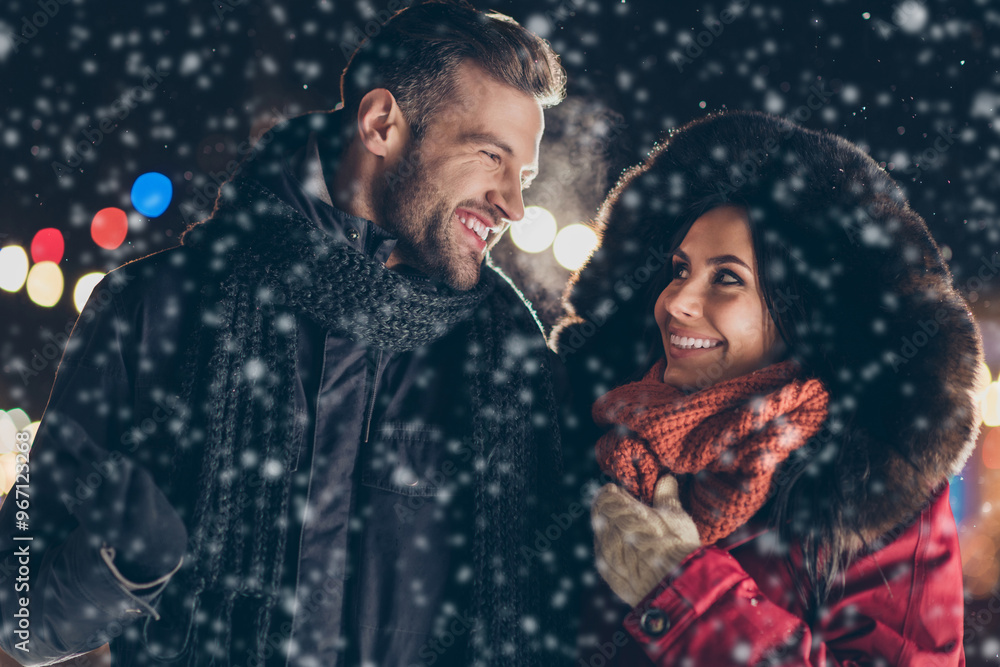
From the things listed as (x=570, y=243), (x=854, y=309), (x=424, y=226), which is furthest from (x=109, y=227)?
(x=854, y=309)

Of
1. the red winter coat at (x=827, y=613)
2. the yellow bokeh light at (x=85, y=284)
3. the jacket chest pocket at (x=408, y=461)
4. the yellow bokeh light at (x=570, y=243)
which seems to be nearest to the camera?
the red winter coat at (x=827, y=613)

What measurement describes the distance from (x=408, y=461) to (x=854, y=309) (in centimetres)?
86

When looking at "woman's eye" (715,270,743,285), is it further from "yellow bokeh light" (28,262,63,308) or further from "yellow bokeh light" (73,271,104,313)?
"yellow bokeh light" (28,262,63,308)

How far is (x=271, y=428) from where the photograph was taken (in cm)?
114

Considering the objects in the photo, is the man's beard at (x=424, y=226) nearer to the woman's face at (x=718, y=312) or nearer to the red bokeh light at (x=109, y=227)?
the woman's face at (x=718, y=312)

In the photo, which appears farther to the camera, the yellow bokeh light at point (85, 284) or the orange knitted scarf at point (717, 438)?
the yellow bokeh light at point (85, 284)

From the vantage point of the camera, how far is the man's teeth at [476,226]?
1379 mm

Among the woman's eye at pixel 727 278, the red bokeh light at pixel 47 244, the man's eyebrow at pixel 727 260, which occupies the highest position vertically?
the man's eyebrow at pixel 727 260

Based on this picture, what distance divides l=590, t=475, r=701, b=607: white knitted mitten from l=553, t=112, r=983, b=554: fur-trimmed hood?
7.6 inches

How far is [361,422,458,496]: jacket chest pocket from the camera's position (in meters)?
1.17

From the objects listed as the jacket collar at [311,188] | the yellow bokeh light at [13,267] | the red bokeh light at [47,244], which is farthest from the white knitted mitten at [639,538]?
the yellow bokeh light at [13,267]

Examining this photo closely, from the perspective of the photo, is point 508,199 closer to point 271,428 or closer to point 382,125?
point 382,125

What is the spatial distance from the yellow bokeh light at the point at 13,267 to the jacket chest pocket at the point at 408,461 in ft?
11.1

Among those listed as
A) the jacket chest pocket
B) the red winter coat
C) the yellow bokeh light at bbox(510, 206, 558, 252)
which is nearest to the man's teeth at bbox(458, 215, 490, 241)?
the jacket chest pocket
